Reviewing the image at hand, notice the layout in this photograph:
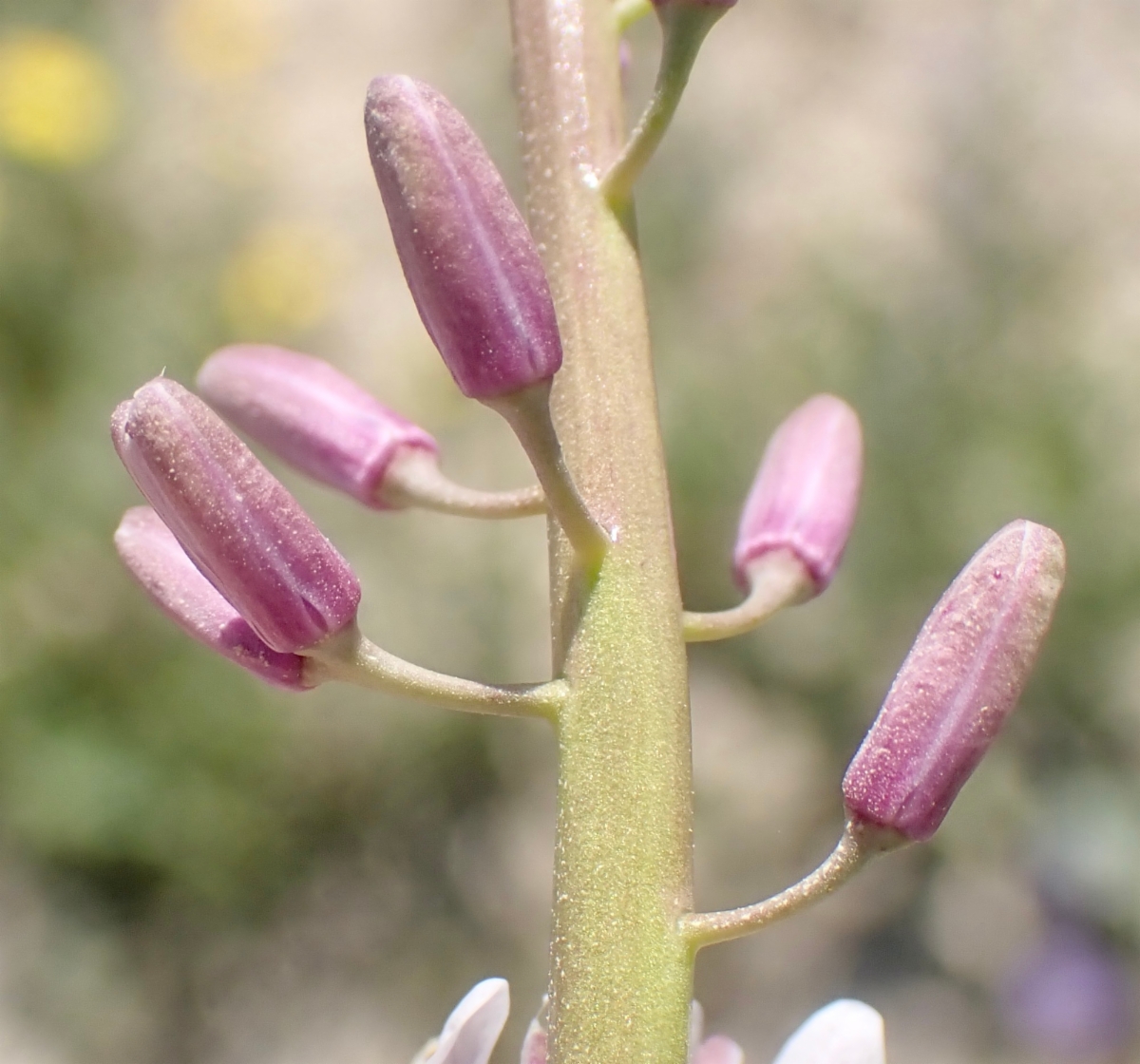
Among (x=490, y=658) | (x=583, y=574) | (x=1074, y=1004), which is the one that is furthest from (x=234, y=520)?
(x=1074, y=1004)

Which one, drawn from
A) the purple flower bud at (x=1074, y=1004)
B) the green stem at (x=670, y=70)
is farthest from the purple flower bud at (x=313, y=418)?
the purple flower bud at (x=1074, y=1004)

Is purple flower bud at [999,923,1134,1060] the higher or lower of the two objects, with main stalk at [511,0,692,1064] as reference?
lower

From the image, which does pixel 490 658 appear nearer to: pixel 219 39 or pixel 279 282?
pixel 279 282

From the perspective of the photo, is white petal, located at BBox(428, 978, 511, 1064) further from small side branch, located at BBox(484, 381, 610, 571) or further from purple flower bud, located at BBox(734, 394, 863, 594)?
purple flower bud, located at BBox(734, 394, 863, 594)

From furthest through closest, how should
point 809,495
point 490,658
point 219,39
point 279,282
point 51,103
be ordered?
point 219,39, point 51,103, point 279,282, point 490,658, point 809,495

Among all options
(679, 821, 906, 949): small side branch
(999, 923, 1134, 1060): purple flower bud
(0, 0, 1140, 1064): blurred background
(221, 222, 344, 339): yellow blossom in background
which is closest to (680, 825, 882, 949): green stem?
(679, 821, 906, 949): small side branch

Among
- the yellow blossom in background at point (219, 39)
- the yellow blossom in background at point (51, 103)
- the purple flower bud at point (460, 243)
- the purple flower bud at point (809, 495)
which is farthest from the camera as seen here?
the yellow blossom in background at point (219, 39)

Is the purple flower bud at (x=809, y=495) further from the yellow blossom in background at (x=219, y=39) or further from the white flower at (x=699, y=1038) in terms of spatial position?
the yellow blossom in background at (x=219, y=39)
